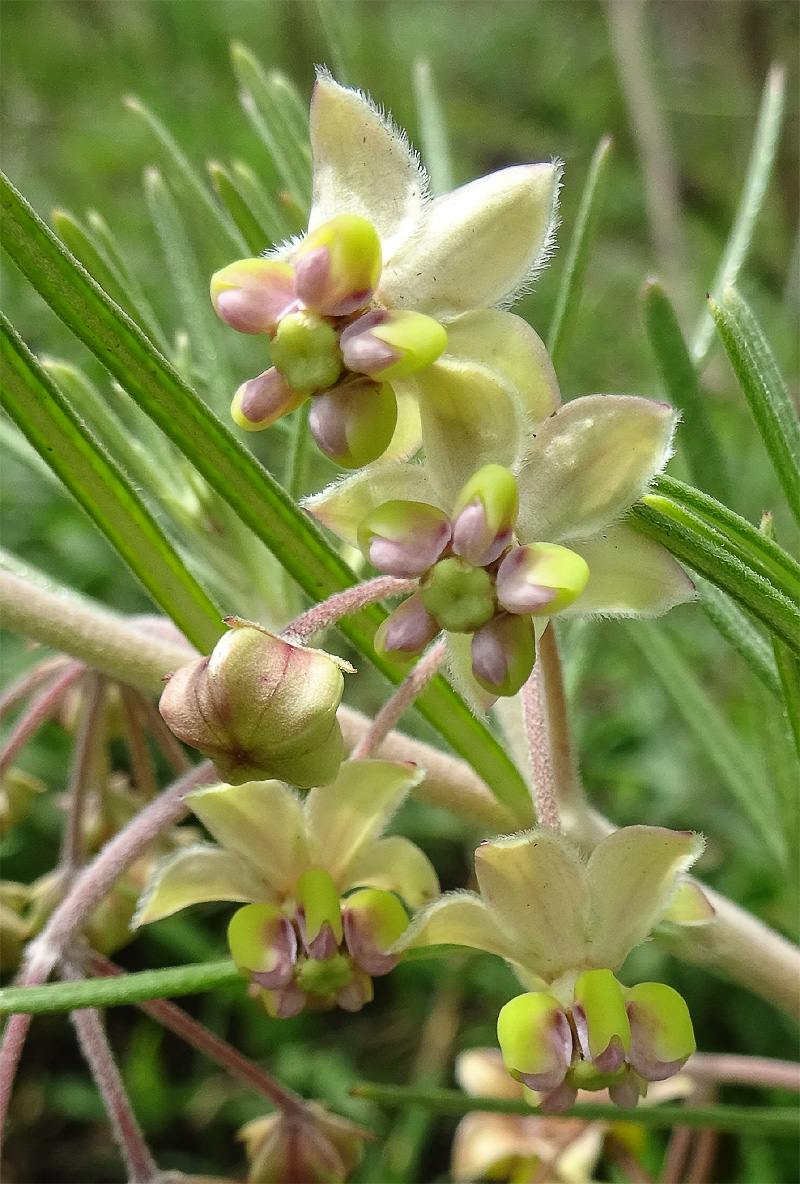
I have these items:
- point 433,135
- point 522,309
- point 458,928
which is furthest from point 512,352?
point 522,309

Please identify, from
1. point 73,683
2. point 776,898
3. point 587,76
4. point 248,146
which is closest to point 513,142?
point 587,76

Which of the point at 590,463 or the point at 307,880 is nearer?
the point at 590,463

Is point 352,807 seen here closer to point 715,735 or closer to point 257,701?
point 257,701

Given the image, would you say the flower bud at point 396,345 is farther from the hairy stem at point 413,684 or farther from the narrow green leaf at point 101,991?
the narrow green leaf at point 101,991

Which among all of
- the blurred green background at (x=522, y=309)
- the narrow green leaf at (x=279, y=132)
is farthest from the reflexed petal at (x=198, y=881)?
the narrow green leaf at (x=279, y=132)

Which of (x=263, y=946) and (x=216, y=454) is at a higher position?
(x=216, y=454)

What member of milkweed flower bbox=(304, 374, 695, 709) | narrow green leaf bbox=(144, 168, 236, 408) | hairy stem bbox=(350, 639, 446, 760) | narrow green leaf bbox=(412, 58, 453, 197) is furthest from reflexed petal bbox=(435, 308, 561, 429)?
narrow green leaf bbox=(412, 58, 453, 197)

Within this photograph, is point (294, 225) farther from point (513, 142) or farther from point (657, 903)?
point (513, 142)
